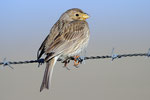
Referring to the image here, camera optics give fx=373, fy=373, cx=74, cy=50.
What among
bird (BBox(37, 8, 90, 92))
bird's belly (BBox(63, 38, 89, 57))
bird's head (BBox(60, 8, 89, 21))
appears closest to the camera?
bird (BBox(37, 8, 90, 92))

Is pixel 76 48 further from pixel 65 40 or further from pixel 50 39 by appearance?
pixel 50 39

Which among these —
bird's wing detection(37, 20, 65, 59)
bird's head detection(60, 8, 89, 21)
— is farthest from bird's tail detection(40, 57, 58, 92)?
bird's head detection(60, 8, 89, 21)

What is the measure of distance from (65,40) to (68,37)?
107 mm

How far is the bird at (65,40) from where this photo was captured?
5859 mm

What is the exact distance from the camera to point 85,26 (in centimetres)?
688

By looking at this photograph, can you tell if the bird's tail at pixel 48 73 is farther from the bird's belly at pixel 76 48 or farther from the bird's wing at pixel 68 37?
the bird's belly at pixel 76 48

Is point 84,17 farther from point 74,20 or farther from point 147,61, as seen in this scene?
point 147,61

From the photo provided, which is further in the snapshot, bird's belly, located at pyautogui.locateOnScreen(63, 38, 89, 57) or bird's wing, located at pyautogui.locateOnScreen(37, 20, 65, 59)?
bird's belly, located at pyautogui.locateOnScreen(63, 38, 89, 57)

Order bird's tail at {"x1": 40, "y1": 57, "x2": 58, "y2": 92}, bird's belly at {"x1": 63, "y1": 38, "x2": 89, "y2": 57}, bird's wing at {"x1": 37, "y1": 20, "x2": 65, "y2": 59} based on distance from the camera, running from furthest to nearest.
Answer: bird's belly at {"x1": 63, "y1": 38, "x2": 89, "y2": 57}
bird's wing at {"x1": 37, "y1": 20, "x2": 65, "y2": 59}
bird's tail at {"x1": 40, "y1": 57, "x2": 58, "y2": 92}

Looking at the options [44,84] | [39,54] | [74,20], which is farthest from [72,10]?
[44,84]

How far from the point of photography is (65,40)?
636 centimetres

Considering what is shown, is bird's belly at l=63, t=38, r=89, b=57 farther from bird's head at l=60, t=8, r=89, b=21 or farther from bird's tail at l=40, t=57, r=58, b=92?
bird's head at l=60, t=8, r=89, b=21

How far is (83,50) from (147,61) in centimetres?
621

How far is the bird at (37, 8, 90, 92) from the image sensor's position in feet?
19.2
